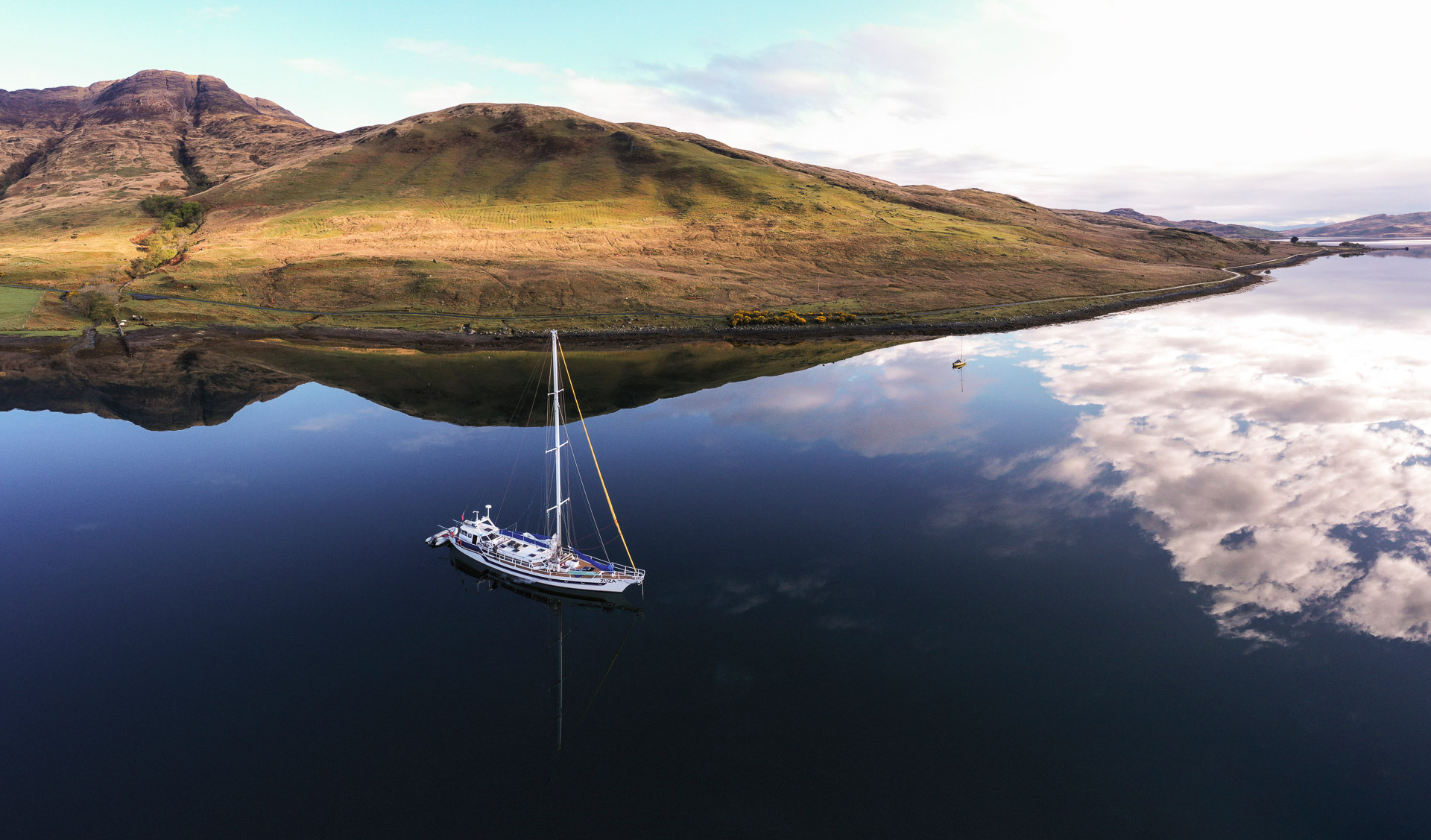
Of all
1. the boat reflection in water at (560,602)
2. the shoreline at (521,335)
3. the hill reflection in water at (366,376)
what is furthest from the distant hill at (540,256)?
the boat reflection in water at (560,602)

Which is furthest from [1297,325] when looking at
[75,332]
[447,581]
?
[75,332]

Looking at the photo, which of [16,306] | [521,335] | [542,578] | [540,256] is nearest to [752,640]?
[542,578]

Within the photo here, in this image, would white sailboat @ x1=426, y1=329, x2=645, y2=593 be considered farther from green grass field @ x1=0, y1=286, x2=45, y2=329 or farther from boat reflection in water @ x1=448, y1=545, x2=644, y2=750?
green grass field @ x1=0, y1=286, x2=45, y2=329

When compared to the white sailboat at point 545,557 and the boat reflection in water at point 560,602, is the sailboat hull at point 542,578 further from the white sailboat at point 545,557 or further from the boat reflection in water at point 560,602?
the boat reflection in water at point 560,602

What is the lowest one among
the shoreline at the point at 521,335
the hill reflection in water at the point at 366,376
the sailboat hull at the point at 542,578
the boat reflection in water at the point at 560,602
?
the boat reflection in water at the point at 560,602

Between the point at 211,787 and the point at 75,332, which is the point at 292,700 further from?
the point at 75,332

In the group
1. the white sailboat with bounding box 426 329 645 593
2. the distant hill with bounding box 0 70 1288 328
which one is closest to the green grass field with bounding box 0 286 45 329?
the distant hill with bounding box 0 70 1288 328
